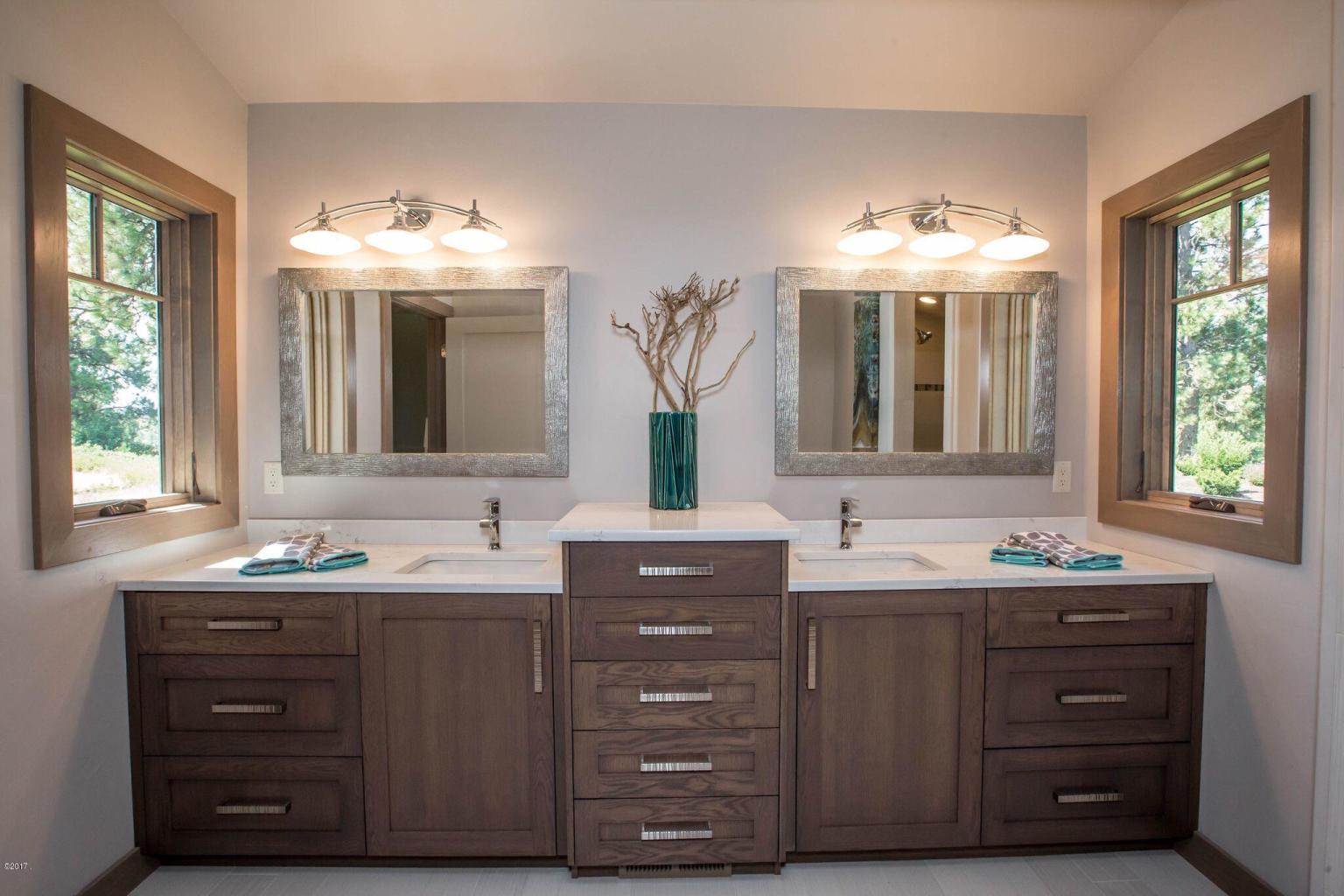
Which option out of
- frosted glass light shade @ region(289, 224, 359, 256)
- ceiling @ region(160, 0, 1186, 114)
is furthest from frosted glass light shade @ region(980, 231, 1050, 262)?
frosted glass light shade @ region(289, 224, 359, 256)

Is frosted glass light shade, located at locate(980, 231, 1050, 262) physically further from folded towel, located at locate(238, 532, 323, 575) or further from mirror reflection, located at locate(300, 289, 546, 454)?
folded towel, located at locate(238, 532, 323, 575)

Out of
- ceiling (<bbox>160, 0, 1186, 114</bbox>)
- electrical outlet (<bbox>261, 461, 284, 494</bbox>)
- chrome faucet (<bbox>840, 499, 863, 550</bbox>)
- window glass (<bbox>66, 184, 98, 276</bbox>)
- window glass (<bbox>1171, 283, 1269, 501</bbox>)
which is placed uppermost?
ceiling (<bbox>160, 0, 1186, 114</bbox>)

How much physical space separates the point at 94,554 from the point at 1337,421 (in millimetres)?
3134

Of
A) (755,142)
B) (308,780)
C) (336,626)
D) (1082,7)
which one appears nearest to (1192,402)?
(1082,7)

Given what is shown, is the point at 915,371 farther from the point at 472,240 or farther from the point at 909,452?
the point at 472,240

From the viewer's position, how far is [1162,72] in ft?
6.30

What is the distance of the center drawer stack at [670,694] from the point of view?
164 centimetres

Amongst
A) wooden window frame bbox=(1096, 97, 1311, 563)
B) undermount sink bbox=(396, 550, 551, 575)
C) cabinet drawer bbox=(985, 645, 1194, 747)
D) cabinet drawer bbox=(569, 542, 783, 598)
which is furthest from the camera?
undermount sink bbox=(396, 550, 551, 575)

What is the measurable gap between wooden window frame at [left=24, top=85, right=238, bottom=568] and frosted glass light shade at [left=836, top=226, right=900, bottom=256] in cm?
216

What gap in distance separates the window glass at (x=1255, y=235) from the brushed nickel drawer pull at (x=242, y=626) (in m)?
2.93

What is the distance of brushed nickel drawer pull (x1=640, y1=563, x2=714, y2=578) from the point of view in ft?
5.37

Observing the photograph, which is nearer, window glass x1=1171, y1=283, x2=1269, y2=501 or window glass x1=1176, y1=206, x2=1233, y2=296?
window glass x1=1171, y1=283, x2=1269, y2=501

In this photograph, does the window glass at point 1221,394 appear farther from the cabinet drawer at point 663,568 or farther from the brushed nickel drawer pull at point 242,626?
the brushed nickel drawer pull at point 242,626

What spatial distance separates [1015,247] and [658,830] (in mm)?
2200
